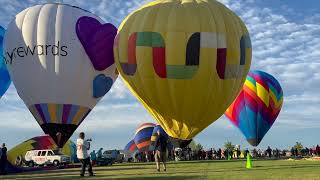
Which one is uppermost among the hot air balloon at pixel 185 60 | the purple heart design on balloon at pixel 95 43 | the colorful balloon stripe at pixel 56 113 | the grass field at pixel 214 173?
the purple heart design on balloon at pixel 95 43

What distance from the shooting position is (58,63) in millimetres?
26547

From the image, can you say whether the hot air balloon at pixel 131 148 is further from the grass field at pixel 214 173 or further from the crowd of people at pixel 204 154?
the grass field at pixel 214 173

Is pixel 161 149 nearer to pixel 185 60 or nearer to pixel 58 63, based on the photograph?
pixel 185 60

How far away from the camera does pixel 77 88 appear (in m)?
27.0

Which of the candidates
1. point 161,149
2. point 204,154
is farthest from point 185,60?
point 204,154

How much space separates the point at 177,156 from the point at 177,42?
75.4ft

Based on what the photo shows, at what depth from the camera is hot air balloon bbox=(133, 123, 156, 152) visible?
164ft

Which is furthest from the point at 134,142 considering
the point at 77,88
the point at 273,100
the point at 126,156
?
the point at 77,88

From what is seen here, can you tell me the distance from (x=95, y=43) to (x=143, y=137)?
24183 mm

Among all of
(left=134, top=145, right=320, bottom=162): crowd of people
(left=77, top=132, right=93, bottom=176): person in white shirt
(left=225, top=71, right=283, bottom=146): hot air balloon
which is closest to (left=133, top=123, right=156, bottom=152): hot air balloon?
(left=134, top=145, right=320, bottom=162): crowd of people

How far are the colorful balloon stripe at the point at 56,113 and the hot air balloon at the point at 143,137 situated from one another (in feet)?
73.0

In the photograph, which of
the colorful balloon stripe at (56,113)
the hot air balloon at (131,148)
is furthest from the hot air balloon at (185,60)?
the hot air balloon at (131,148)

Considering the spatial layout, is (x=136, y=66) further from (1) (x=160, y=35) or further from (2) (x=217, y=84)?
(2) (x=217, y=84)

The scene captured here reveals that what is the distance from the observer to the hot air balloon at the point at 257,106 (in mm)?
35875
